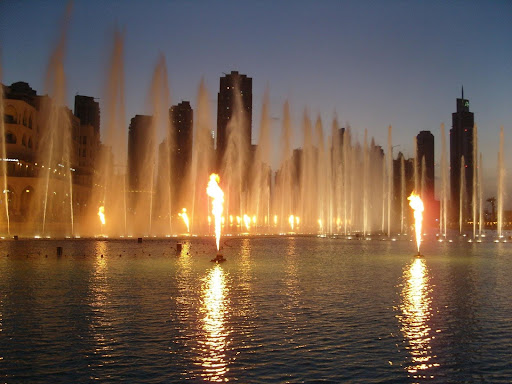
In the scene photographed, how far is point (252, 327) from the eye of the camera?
11.8 meters

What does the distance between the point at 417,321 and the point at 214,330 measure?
4570mm

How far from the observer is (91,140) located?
11056 cm

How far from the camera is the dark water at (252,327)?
876 cm

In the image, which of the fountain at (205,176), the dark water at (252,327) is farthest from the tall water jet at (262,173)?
Result: the dark water at (252,327)

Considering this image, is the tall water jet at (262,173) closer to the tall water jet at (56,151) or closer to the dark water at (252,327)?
the tall water jet at (56,151)

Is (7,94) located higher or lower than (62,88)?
higher

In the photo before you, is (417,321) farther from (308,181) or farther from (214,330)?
(308,181)

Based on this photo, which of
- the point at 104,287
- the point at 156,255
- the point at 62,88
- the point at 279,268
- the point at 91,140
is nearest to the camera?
the point at 104,287

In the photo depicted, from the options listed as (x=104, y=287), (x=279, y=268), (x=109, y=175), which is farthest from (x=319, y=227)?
(x=104, y=287)

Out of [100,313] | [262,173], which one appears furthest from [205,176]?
[100,313]

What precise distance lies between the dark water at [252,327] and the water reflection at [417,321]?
3 centimetres

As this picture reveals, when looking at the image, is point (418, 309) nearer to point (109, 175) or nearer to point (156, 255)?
point (156, 255)

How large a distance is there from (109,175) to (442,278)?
43860 millimetres

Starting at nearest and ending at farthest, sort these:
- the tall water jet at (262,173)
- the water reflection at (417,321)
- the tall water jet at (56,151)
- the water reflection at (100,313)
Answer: the water reflection at (417,321) → the water reflection at (100,313) → the tall water jet at (56,151) → the tall water jet at (262,173)
